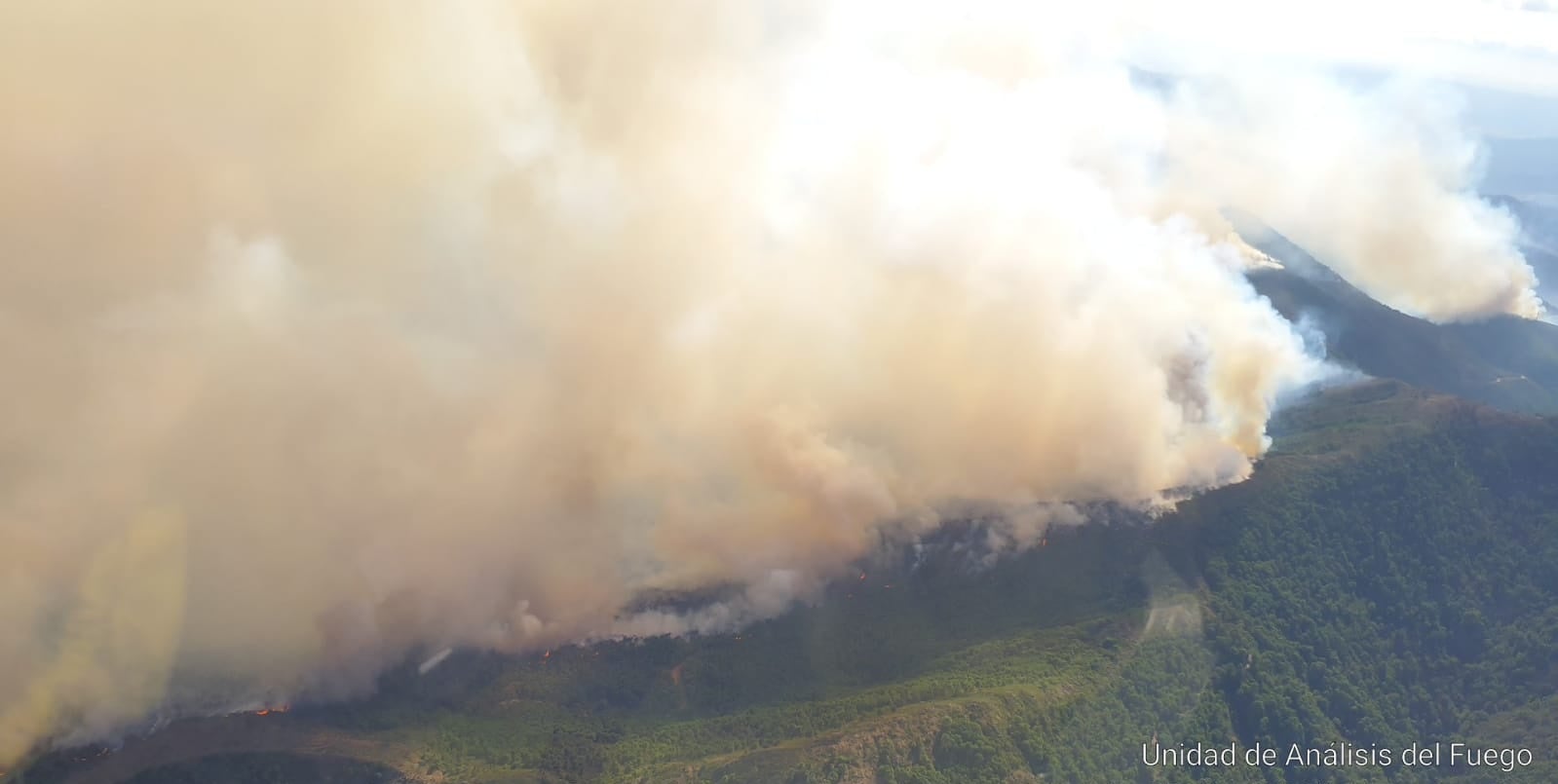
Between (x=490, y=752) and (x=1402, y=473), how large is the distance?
263 feet

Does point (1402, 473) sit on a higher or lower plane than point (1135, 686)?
higher

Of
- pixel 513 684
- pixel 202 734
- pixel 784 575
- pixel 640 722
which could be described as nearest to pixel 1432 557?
pixel 784 575

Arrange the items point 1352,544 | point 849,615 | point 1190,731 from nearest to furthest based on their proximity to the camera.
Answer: point 1190,731 → point 849,615 → point 1352,544

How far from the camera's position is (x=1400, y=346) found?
14375cm

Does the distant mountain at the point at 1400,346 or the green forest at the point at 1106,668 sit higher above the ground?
the distant mountain at the point at 1400,346

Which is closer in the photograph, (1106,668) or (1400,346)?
(1106,668)

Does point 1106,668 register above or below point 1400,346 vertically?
below

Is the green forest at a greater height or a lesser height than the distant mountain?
lesser

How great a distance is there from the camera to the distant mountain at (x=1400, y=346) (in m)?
140

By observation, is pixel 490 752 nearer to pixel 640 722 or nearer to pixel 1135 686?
pixel 640 722

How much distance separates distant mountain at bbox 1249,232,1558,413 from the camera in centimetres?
14050

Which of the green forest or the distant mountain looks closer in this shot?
the green forest

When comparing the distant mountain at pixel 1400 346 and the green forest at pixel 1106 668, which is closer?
the green forest at pixel 1106 668

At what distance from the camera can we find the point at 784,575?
282 ft
